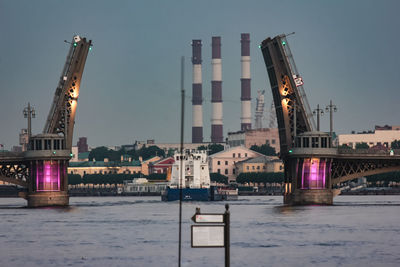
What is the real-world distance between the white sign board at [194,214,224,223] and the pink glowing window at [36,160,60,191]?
236 feet

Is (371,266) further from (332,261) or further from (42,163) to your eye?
(42,163)

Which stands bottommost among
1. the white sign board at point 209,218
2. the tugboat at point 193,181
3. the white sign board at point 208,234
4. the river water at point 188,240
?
the river water at point 188,240

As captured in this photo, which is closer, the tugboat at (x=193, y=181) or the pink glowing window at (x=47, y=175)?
the pink glowing window at (x=47, y=175)

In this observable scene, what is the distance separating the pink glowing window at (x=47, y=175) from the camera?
318 feet

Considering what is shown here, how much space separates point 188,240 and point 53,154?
148 feet

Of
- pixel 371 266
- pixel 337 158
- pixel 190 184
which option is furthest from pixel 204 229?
pixel 190 184

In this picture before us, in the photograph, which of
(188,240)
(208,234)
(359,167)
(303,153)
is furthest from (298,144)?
(208,234)

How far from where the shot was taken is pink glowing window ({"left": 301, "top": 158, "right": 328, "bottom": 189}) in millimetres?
97375

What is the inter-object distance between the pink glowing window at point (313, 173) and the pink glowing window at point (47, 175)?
2131 cm

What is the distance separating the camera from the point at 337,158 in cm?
9962

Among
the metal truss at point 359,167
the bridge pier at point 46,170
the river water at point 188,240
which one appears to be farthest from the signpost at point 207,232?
the metal truss at point 359,167

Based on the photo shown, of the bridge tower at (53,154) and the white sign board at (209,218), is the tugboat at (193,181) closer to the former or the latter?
the bridge tower at (53,154)

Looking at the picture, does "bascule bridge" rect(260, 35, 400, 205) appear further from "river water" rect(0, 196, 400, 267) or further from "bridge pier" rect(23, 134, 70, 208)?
"bridge pier" rect(23, 134, 70, 208)

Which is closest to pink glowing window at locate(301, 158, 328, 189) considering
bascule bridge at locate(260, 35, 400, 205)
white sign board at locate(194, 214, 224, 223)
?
bascule bridge at locate(260, 35, 400, 205)
